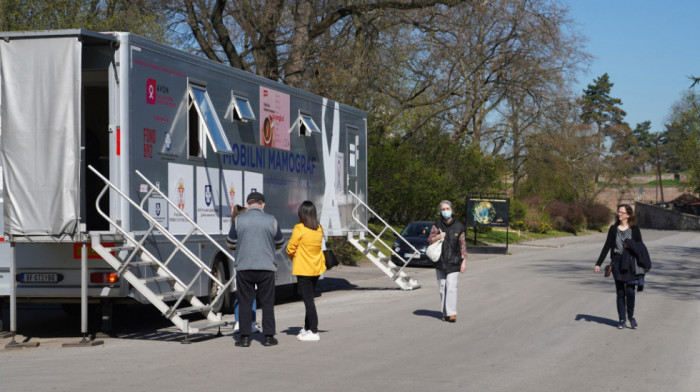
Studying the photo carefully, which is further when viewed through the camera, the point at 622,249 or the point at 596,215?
the point at 596,215

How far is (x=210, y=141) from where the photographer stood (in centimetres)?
1280

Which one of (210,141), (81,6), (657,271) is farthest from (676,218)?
Answer: (210,141)

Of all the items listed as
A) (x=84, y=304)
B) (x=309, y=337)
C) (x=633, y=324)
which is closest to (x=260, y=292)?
(x=309, y=337)

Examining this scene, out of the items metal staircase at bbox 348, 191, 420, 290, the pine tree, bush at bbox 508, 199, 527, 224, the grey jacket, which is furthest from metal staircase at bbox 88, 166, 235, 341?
the pine tree

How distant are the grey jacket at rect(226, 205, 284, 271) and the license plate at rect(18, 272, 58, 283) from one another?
261 cm

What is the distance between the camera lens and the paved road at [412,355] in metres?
8.06

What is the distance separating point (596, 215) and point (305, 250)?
67295 millimetres

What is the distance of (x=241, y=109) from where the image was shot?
1384 cm

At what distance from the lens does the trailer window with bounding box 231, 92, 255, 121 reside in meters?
13.7

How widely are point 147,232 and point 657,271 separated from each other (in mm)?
20494

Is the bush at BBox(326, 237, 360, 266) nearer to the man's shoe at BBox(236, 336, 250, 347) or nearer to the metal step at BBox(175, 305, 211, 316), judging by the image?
the metal step at BBox(175, 305, 211, 316)

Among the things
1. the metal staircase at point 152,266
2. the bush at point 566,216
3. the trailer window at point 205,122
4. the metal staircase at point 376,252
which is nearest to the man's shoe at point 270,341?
the metal staircase at point 152,266

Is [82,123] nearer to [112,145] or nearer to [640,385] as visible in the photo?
[112,145]

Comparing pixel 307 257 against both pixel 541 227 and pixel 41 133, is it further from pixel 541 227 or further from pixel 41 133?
pixel 541 227
